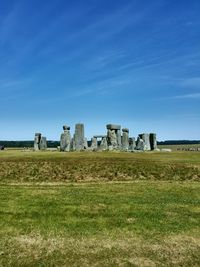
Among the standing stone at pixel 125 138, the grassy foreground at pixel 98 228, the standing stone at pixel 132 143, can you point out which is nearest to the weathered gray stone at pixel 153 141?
the standing stone at pixel 132 143

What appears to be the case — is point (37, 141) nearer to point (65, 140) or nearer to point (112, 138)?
point (65, 140)

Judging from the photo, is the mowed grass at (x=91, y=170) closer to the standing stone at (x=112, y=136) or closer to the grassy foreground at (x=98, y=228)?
the grassy foreground at (x=98, y=228)

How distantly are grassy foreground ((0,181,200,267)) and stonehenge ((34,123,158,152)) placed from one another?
32.8 m

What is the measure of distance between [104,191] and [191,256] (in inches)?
470

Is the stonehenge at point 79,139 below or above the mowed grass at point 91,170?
above

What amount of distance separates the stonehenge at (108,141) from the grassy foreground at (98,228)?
1291 inches

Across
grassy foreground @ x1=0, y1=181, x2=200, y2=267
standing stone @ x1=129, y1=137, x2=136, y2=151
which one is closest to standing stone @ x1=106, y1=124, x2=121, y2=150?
standing stone @ x1=129, y1=137, x2=136, y2=151

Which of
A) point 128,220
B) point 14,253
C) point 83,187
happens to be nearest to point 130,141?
point 83,187

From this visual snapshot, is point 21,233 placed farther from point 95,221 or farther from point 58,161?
point 58,161

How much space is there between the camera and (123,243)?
48.2 ft

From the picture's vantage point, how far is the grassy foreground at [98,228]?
526 inches

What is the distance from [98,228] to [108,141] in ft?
148

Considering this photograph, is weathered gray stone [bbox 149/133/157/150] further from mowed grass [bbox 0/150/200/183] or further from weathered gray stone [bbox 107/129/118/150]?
mowed grass [bbox 0/150/200/183]

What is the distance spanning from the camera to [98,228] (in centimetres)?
1648
